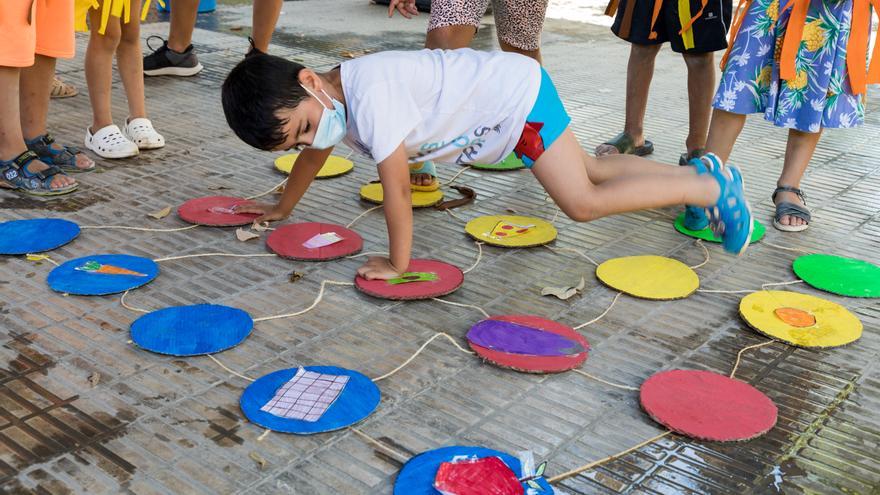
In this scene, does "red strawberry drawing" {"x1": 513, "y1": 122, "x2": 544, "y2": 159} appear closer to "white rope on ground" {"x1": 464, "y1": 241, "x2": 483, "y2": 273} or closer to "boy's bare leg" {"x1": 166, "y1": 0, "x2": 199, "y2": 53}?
"white rope on ground" {"x1": 464, "y1": 241, "x2": 483, "y2": 273}

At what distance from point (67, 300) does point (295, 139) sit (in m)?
0.69

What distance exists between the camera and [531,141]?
93.2 inches

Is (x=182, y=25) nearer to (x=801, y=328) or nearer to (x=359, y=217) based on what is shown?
(x=359, y=217)

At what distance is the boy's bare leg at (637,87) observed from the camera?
11.4 ft

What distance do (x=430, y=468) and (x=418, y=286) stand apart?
773 millimetres

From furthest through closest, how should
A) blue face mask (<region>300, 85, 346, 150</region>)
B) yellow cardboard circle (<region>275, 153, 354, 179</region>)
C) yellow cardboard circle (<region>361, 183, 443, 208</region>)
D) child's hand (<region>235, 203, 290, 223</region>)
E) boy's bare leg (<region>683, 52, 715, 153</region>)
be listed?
boy's bare leg (<region>683, 52, 715, 153</region>), yellow cardboard circle (<region>275, 153, 354, 179</region>), yellow cardboard circle (<region>361, 183, 443, 208</region>), child's hand (<region>235, 203, 290, 223</region>), blue face mask (<region>300, 85, 346, 150</region>)

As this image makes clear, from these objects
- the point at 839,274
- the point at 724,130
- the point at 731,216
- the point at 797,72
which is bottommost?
the point at 839,274

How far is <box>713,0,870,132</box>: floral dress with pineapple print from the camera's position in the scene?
276 centimetres

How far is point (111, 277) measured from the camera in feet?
7.41

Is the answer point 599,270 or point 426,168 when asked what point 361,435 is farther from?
point 426,168

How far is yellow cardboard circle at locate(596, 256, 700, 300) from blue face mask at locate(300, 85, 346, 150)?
82cm

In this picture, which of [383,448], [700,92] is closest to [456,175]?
[700,92]

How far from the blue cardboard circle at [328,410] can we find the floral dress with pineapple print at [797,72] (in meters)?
1.72

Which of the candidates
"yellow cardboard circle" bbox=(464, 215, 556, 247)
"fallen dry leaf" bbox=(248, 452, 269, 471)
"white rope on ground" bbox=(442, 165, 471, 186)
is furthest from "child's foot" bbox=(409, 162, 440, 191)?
"fallen dry leaf" bbox=(248, 452, 269, 471)
